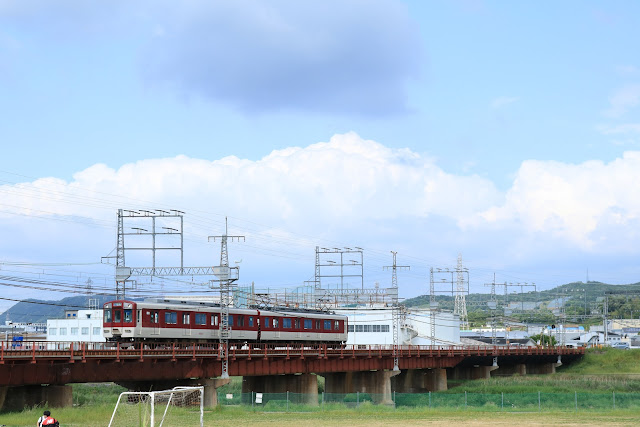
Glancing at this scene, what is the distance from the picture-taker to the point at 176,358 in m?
59.8

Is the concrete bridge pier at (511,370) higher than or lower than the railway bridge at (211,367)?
lower

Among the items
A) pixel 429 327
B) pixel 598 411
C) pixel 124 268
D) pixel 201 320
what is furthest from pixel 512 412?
pixel 429 327

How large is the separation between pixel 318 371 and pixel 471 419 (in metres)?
28.4

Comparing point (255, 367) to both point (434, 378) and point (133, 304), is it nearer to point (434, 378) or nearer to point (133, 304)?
point (133, 304)

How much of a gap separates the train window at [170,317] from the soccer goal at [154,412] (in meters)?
11.1

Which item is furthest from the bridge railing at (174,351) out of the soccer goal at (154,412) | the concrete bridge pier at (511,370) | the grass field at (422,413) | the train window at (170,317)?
the concrete bridge pier at (511,370)

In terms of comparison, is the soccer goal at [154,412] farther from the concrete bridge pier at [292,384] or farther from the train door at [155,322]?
the concrete bridge pier at [292,384]

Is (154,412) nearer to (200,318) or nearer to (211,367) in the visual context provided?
(211,367)

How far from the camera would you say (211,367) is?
63969 mm

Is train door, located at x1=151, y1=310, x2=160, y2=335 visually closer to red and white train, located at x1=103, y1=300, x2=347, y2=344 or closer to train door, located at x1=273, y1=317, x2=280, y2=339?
red and white train, located at x1=103, y1=300, x2=347, y2=344

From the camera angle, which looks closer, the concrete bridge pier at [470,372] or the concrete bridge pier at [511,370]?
the concrete bridge pier at [470,372]

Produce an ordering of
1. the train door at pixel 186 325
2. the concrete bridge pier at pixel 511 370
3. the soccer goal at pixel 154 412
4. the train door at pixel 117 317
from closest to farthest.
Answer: the soccer goal at pixel 154 412, the train door at pixel 117 317, the train door at pixel 186 325, the concrete bridge pier at pixel 511 370

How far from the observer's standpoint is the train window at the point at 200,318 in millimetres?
68062

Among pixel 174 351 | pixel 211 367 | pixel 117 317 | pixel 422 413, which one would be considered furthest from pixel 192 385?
pixel 422 413
